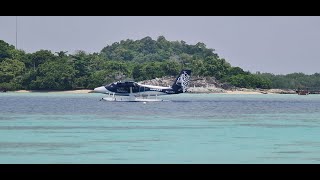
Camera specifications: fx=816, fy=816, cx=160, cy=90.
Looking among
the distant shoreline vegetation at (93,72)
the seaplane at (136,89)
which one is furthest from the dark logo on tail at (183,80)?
the distant shoreline vegetation at (93,72)

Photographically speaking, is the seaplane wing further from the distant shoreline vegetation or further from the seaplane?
the distant shoreline vegetation

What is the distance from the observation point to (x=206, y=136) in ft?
73.8

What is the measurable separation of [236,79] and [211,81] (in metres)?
3.43

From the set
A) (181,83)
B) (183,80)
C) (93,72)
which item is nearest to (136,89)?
(181,83)

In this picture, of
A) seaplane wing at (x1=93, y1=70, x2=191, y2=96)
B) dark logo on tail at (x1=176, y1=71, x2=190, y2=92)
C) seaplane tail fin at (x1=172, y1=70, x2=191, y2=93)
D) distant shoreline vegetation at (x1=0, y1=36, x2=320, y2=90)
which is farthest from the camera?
distant shoreline vegetation at (x1=0, y1=36, x2=320, y2=90)

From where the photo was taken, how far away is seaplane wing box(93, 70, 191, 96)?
6066 centimetres

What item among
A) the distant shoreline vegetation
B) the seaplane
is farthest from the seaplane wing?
the distant shoreline vegetation

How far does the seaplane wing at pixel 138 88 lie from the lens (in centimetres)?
6066

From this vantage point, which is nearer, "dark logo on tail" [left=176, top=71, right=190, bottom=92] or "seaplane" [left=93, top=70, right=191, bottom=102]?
"seaplane" [left=93, top=70, right=191, bottom=102]

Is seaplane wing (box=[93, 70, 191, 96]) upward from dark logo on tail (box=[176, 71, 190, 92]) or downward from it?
downward

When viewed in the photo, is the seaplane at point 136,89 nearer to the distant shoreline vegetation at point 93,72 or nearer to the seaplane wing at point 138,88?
the seaplane wing at point 138,88

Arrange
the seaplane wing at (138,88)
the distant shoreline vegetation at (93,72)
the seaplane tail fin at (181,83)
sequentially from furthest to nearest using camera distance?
the distant shoreline vegetation at (93,72)
the seaplane tail fin at (181,83)
the seaplane wing at (138,88)
